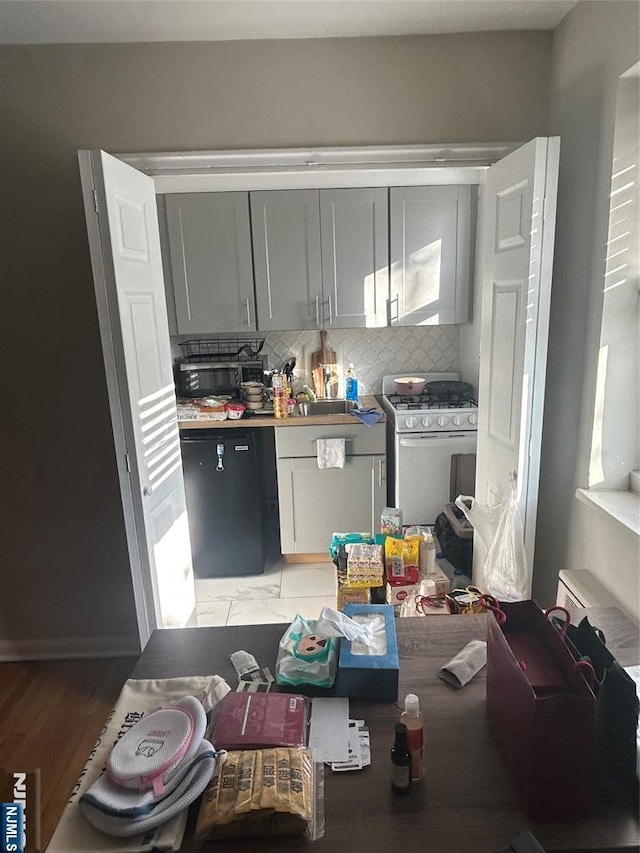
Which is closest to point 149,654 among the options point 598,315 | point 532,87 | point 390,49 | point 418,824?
point 418,824

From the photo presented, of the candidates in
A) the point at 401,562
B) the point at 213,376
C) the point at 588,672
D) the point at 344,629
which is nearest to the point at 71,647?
the point at 401,562

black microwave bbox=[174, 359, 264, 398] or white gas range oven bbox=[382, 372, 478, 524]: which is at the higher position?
black microwave bbox=[174, 359, 264, 398]

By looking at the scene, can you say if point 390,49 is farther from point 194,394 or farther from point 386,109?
point 194,394

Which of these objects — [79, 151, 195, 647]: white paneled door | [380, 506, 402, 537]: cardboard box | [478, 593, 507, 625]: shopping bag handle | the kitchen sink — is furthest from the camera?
the kitchen sink

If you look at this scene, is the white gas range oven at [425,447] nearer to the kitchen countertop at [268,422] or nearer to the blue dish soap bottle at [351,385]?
the kitchen countertop at [268,422]

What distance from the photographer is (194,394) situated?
334cm

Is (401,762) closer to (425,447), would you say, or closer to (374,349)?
(425,447)

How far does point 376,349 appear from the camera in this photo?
12.0ft

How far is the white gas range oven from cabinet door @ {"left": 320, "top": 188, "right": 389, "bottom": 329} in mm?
611

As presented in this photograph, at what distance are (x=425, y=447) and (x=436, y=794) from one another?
2.33 meters

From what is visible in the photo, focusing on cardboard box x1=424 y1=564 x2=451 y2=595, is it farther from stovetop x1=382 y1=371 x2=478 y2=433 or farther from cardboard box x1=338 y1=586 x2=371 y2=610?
stovetop x1=382 y1=371 x2=478 y2=433

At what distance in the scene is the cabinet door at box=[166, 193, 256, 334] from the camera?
3.11 m

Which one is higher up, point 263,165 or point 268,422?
point 263,165

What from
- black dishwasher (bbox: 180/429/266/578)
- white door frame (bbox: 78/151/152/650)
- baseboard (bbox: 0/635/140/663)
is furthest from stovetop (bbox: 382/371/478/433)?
baseboard (bbox: 0/635/140/663)
